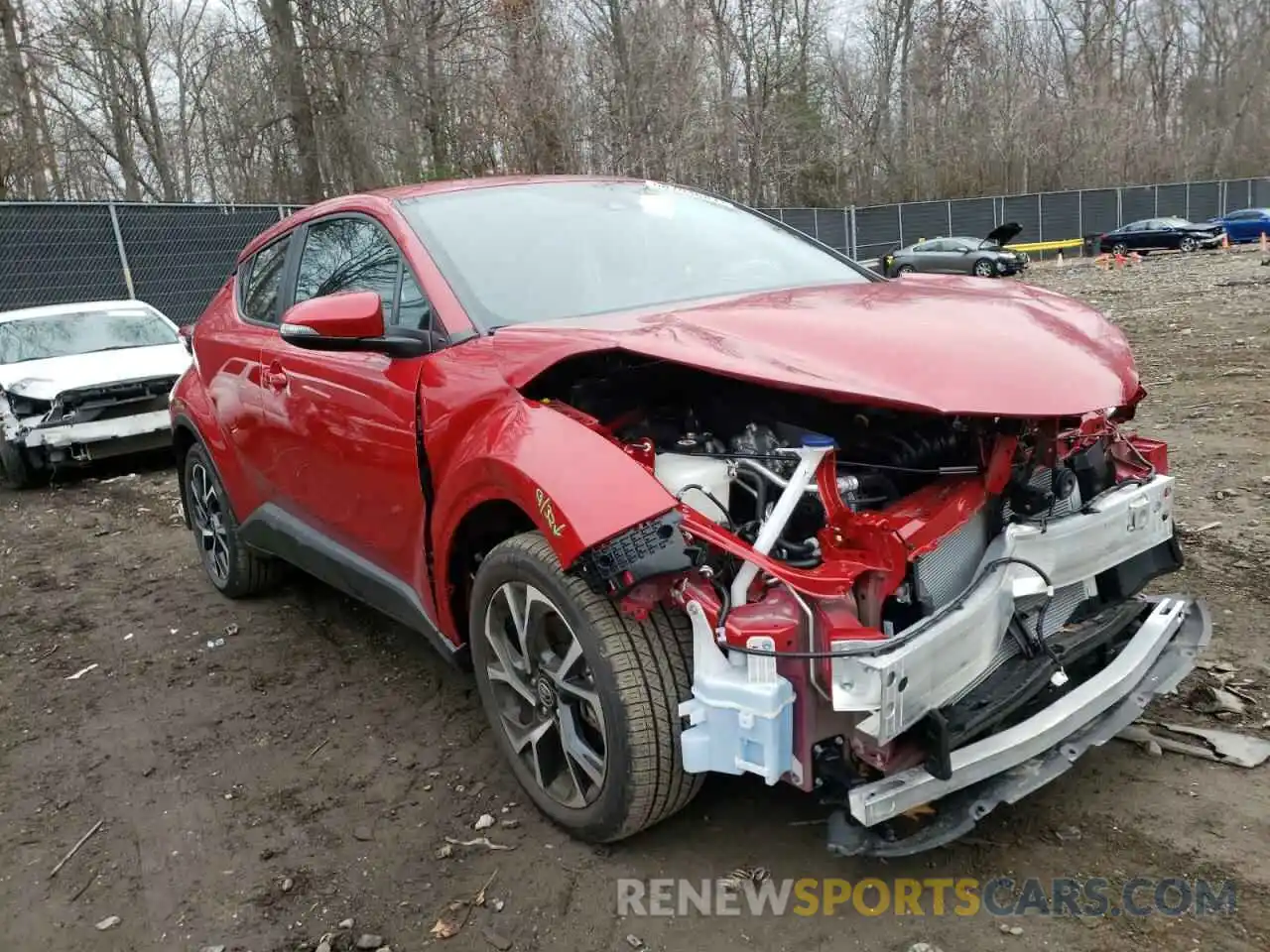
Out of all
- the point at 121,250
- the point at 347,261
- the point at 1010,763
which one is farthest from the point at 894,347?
the point at 121,250

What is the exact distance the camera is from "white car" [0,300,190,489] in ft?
25.1

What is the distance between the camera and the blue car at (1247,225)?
95.2 feet

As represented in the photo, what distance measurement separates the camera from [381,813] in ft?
9.44

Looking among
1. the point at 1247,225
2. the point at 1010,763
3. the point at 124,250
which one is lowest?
the point at 1010,763

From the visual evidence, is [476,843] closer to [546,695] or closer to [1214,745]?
[546,695]

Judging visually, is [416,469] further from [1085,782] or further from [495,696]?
[1085,782]

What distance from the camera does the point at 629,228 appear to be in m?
3.37

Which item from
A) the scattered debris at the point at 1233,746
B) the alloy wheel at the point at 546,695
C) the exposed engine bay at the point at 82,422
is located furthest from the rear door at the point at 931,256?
the alloy wheel at the point at 546,695

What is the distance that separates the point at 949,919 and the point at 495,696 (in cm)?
131

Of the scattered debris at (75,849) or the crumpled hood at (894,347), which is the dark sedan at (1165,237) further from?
the scattered debris at (75,849)

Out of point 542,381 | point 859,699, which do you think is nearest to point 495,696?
point 542,381

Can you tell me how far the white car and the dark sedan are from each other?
→ 2819 centimetres

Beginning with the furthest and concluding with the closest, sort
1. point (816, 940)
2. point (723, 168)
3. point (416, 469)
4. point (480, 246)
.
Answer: point (723, 168), point (480, 246), point (416, 469), point (816, 940)

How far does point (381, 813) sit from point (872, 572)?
1676 mm
